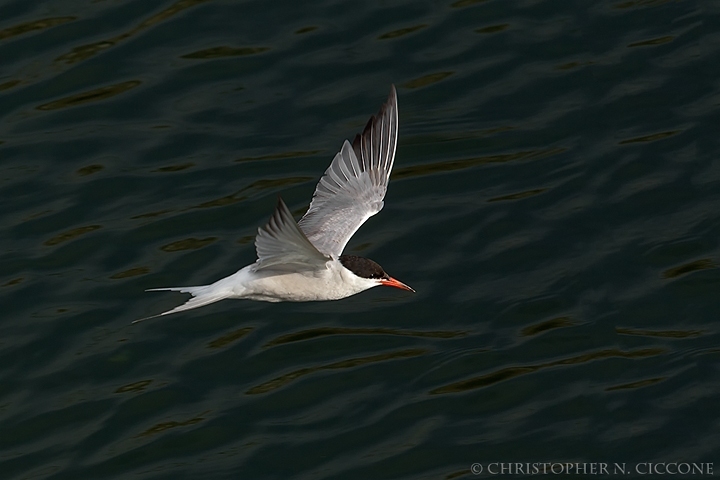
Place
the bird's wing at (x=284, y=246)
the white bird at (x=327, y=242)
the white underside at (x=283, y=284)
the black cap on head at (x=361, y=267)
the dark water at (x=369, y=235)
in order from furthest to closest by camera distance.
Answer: the dark water at (x=369, y=235) → the black cap on head at (x=361, y=267) → the white underside at (x=283, y=284) → the white bird at (x=327, y=242) → the bird's wing at (x=284, y=246)

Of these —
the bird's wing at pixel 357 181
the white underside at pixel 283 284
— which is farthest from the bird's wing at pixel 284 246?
the bird's wing at pixel 357 181

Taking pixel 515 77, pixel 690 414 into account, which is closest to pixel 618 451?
pixel 690 414

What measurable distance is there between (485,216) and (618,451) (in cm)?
266

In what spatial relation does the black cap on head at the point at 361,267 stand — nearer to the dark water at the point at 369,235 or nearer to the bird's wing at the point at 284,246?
the bird's wing at the point at 284,246

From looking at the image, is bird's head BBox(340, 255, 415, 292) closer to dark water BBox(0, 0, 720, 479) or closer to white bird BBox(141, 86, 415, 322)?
white bird BBox(141, 86, 415, 322)

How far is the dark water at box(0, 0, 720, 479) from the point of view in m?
9.89

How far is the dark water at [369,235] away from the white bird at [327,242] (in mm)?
966

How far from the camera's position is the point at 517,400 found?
33.1 feet

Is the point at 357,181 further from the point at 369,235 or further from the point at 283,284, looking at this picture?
the point at 283,284

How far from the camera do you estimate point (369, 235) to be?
11406 millimetres

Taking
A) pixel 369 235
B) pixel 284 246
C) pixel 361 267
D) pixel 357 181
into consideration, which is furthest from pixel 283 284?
pixel 369 235

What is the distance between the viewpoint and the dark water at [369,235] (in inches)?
389

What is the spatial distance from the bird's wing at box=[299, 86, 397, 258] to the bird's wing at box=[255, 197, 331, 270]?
100 centimetres

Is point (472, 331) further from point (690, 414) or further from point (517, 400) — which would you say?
point (690, 414)
